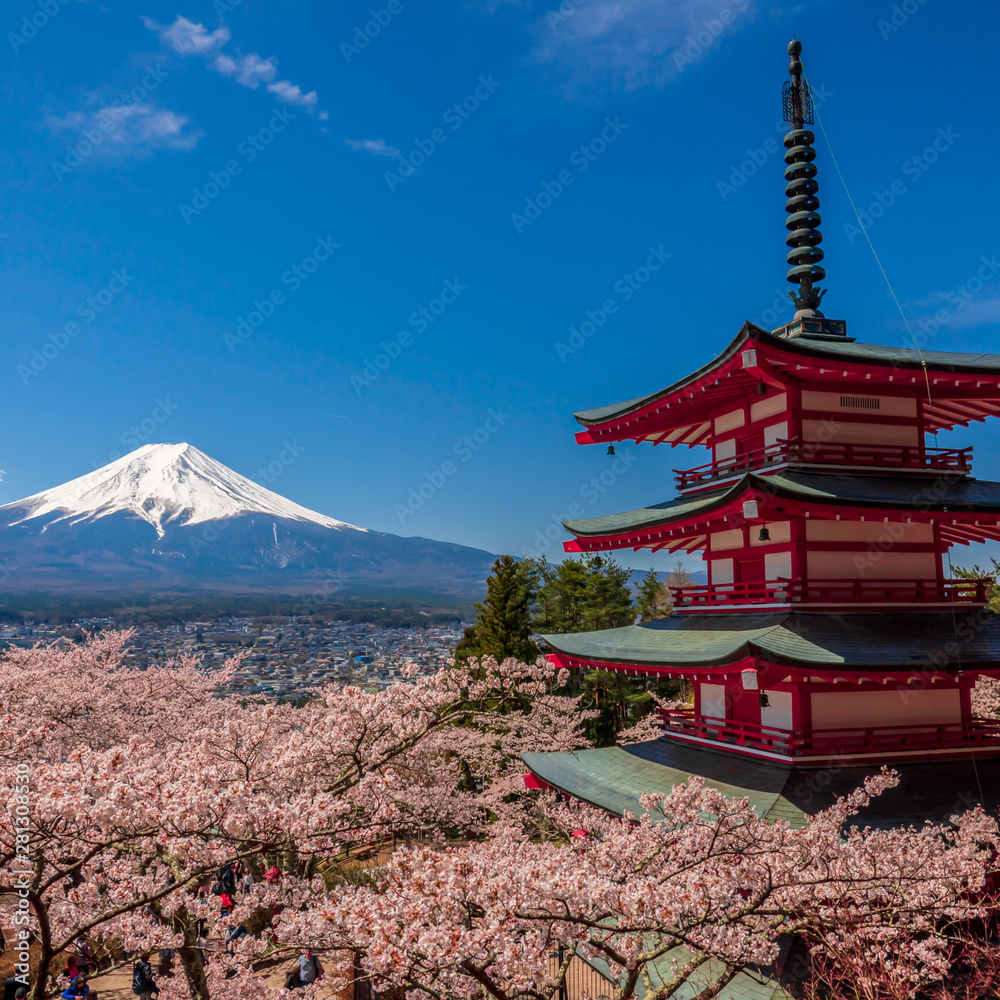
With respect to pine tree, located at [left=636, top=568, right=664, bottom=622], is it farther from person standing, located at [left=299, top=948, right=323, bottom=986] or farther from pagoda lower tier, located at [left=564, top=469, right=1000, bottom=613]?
person standing, located at [left=299, top=948, right=323, bottom=986]

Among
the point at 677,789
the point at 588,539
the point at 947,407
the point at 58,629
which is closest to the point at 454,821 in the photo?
the point at 588,539

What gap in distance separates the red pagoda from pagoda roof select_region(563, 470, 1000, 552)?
4 cm

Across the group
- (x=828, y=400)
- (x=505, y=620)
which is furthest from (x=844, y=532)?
(x=505, y=620)

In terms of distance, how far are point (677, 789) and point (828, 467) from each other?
224 inches

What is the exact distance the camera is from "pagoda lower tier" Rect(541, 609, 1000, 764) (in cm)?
809

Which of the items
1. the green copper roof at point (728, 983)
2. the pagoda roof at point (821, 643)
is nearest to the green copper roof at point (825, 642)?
the pagoda roof at point (821, 643)

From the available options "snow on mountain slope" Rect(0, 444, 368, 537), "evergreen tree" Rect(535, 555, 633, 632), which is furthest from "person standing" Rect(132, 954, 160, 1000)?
"snow on mountain slope" Rect(0, 444, 368, 537)

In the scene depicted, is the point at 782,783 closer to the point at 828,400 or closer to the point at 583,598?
the point at 828,400

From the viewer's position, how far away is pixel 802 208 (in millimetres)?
11359

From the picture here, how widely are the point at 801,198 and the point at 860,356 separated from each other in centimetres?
394

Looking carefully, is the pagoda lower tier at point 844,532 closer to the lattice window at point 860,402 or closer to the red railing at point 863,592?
the red railing at point 863,592

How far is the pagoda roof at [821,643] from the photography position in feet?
26.1

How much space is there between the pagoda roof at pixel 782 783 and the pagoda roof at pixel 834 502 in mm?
3472

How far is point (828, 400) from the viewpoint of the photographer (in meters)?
10.1
